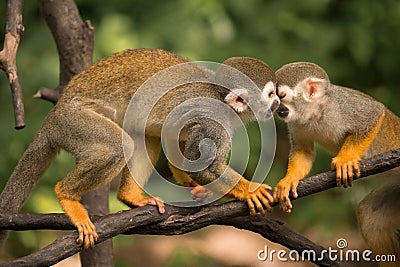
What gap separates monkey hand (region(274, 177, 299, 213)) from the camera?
3988 millimetres

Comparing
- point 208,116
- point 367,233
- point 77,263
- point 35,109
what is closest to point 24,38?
point 35,109

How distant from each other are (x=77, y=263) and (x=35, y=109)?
1.91m

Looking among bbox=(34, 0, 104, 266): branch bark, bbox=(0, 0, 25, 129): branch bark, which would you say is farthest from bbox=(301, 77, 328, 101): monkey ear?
bbox=(34, 0, 104, 266): branch bark

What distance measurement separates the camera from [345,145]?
4.30 meters

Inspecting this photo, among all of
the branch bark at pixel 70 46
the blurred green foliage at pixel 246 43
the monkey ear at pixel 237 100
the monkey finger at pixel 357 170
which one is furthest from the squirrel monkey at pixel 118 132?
the blurred green foliage at pixel 246 43

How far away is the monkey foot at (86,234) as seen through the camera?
375 centimetres

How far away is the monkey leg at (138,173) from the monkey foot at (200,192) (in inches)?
10.7

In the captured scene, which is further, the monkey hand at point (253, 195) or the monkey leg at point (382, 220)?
the monkey leg at point (382, 220)

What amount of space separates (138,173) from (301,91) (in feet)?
3.58

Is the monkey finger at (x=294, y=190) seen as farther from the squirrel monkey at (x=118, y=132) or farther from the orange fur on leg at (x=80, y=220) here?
the orange fur on leg at (x=80, y=220)

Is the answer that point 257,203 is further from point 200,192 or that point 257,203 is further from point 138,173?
point 138,173

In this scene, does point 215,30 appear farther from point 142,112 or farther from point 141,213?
point 141,213

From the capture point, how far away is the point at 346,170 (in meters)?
3.94

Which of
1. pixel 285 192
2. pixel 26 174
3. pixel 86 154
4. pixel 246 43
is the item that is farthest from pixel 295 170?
pixel 246 43
